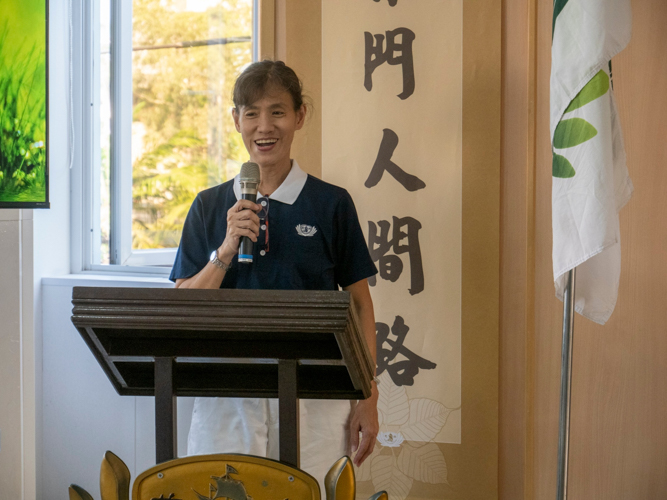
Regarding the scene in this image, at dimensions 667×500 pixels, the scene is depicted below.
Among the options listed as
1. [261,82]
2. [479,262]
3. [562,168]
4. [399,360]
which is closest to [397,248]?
[479,262]

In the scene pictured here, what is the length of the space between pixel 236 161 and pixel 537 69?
4.40ft

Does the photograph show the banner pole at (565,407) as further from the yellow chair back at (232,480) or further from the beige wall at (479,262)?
the yellow chair back at (232,480)

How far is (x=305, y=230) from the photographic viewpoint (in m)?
1.61

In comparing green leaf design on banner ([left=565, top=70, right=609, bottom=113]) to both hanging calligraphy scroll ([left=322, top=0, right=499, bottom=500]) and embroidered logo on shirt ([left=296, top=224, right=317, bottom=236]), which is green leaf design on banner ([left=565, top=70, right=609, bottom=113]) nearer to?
hanging calligraphy scroll ([left=322, top=0, right=499, bottom=500])

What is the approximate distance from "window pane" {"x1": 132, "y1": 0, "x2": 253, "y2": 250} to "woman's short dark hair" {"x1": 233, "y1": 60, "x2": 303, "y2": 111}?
113 centimetres

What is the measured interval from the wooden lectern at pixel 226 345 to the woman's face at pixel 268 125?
2.39 ft

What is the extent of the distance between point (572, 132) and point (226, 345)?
4.27 ft

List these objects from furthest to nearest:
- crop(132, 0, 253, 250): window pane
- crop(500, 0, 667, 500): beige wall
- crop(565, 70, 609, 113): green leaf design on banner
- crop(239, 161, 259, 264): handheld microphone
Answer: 1. crop(132, 0, 253, 250): window pane
2. crop(500, 0, 667, 500): beige wall
3. crop(565, 70, 609, 113): green leaf design on banner
4. crop(239, 161, 259, 264): handheld microphone

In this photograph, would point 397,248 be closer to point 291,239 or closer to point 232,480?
point 291,239

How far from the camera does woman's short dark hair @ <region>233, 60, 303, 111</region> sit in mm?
1597

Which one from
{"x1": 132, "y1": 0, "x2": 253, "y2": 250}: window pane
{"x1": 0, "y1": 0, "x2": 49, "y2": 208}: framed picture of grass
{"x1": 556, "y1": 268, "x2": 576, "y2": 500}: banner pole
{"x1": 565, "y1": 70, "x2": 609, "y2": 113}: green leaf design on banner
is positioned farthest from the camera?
{"x1": 132, "y1": 0, "x2": 253, "y2": 250}: window pane

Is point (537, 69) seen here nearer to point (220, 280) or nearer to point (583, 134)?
point (583, 134)

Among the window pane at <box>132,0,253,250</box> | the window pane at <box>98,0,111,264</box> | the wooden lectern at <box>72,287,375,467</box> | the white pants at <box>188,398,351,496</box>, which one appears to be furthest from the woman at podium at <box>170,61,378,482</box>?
the window pane at <box>98,0,111,264</box>

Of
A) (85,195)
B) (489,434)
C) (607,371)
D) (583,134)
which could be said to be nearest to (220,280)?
(583,134)
